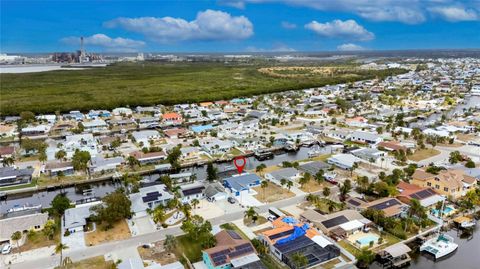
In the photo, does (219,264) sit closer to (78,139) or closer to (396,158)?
(396,158)

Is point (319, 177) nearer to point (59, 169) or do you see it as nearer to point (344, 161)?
point (344, 161)

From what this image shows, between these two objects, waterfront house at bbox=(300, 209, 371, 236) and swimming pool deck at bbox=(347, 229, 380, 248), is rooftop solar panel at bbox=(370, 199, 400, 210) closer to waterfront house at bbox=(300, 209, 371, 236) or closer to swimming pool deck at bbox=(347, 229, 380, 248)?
waterfront house at bbox=(300, 209, 371, 236)

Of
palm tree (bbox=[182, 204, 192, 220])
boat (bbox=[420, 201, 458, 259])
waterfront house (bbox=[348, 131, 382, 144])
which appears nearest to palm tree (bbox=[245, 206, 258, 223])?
palm tree (bbox=[182, 204, 192, 220])

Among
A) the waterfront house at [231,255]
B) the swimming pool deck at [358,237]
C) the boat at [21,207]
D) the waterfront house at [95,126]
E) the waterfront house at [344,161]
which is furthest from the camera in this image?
the waterfront house at [95,126]

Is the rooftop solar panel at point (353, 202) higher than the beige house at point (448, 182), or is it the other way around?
the beige house at point (448, 182)

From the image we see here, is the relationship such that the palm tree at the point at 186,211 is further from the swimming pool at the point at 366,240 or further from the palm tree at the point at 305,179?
the swimming pool at the point at 366,240

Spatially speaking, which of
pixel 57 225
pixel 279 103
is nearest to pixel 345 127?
pixel 279 103

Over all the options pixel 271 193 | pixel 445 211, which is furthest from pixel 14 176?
pixel 445 211

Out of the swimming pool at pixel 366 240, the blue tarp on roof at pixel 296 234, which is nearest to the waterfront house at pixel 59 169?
the blue tarp on roof at pixel 296 234
